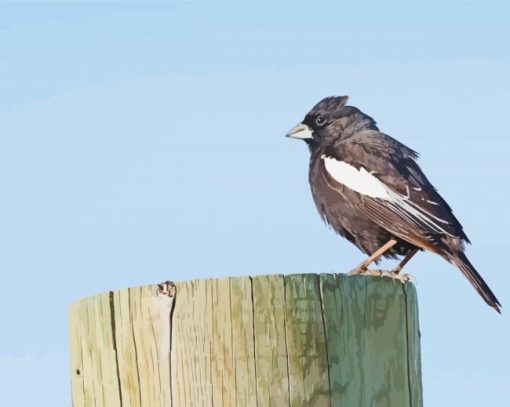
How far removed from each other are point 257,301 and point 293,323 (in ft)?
0.46

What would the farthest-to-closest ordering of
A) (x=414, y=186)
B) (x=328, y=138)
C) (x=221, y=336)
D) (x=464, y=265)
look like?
(x=328, y=138) → (x=414, y=186) → (x=464, y=265) → (x=221, y=336)

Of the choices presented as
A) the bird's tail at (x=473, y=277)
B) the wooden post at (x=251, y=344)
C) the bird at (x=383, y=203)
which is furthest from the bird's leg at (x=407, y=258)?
the wooden post at (x=251, y=344)

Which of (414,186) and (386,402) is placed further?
(414,186)

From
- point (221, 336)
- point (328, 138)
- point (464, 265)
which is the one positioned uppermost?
point (328, 138)

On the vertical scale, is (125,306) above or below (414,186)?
below

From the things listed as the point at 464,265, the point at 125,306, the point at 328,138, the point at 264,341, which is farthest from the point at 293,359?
the point at 328,138

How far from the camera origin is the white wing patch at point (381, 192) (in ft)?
25.2

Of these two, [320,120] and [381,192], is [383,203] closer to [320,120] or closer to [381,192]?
[381,192]

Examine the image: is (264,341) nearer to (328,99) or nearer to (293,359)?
(293,359)

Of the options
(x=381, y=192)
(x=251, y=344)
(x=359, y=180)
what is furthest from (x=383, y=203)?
(x=251, y=344)

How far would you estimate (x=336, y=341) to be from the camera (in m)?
3.46

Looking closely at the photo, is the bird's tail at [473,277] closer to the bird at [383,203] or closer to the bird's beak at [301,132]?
the bird at [383,203]

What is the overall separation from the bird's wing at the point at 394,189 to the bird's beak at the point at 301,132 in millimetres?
625

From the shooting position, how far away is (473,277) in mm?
7281
